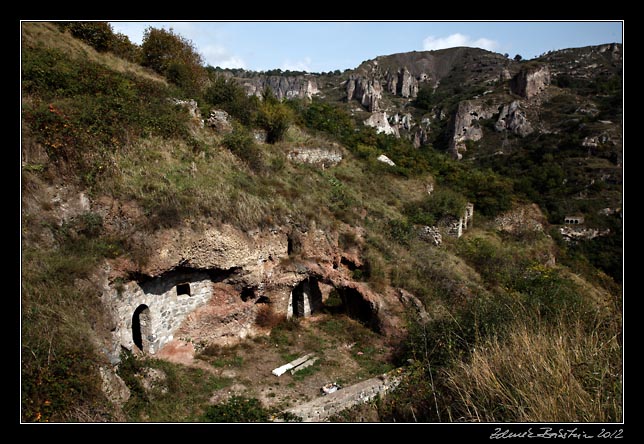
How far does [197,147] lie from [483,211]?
2082 cm

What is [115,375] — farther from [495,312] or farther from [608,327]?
[608,327]

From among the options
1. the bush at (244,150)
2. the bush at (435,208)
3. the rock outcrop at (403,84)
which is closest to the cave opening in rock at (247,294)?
the bush at (244,150)

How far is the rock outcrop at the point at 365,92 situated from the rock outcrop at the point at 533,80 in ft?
102

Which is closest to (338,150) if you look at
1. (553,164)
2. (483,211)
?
(483,211)

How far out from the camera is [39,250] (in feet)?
26.3

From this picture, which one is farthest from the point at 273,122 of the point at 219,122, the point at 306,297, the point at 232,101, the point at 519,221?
the point at 519,221

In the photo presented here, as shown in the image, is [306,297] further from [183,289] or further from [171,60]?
[171,60]

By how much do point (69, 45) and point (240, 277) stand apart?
41.7 feet

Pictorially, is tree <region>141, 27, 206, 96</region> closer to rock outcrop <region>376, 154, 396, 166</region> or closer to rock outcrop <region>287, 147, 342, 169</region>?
rock outcrop <region>287, 147, 342, 169</region>

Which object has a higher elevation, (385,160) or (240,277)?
(385,160)

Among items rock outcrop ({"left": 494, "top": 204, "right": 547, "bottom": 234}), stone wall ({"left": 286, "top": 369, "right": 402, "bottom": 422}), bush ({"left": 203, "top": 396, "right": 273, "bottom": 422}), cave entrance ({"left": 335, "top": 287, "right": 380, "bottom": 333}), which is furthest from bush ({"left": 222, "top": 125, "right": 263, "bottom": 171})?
rock outcrop ({"left": 494, "top": 204, "right": 547, "bottom": 234})

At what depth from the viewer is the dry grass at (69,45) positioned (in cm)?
1367

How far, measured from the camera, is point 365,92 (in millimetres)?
93625

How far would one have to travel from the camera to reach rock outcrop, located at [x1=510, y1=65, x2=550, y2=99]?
70.8 metres
